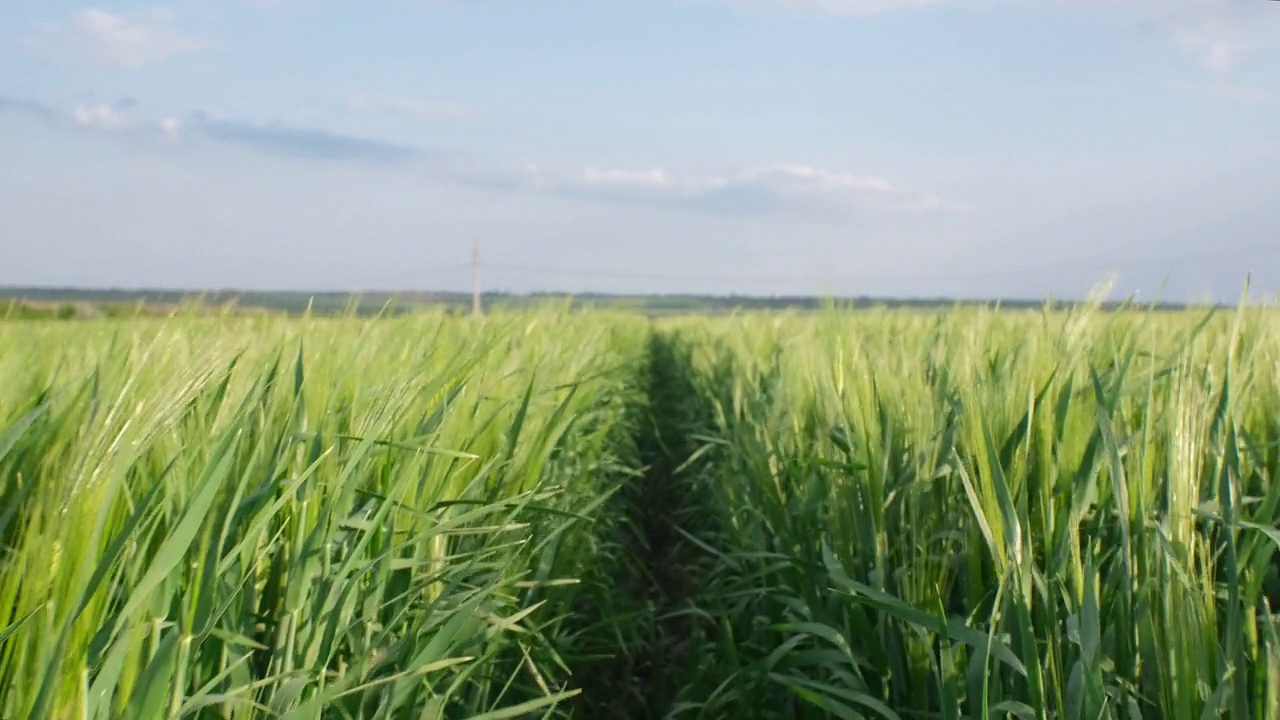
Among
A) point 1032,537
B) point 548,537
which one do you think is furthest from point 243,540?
point 1032,537

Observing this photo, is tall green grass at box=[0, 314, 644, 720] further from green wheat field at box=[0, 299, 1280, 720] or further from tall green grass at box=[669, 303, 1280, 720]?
tall green grass at box=[669, 303, 1280, 720]

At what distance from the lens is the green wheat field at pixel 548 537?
931mm

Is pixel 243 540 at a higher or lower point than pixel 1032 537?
higher

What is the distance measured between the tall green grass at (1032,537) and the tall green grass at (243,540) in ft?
1.71

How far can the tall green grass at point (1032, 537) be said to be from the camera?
47.2 inches

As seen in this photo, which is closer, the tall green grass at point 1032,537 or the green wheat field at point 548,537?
the green wheat field at point 548,537

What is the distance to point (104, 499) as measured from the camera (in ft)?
2.69

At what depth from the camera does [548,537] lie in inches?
69.4

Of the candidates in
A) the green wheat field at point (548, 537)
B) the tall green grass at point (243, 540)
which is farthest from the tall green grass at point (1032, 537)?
the tall green grass at point (243, 540)

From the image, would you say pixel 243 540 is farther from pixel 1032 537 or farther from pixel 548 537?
pixel 1032 537

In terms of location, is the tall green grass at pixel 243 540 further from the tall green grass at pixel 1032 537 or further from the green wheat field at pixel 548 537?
the tall green grass at pixel 1032 537

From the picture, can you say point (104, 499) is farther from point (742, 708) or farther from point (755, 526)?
point (755, 526)

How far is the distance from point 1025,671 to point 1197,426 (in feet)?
1.39

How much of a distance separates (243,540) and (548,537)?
2.63 feet
